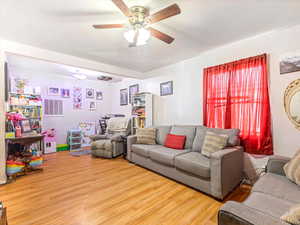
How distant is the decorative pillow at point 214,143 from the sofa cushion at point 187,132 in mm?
473

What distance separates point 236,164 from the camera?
2.24 metres

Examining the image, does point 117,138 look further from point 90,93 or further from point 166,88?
point 90,93

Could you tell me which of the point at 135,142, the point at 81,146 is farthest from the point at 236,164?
the point at 81,146

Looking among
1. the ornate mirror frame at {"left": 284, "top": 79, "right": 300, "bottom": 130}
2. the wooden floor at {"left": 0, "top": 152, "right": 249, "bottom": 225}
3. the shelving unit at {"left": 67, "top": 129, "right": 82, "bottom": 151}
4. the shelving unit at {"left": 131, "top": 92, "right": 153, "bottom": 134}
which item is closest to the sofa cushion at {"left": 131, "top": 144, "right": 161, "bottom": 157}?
the wooden floor at {"left": 0, "top": 152, "right": 249, "bottom": 225}

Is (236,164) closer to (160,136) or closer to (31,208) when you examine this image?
(160,136)

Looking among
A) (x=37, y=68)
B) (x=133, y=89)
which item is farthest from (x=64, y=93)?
(x=133, y=89)

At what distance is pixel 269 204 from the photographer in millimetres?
1163

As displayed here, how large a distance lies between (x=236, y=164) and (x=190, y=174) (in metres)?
0.70

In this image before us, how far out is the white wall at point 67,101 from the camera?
4.44m

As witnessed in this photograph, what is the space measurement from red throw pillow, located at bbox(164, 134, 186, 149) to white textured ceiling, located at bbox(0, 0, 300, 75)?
1751 millimetres

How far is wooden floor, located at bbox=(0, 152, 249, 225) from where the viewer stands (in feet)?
5.39

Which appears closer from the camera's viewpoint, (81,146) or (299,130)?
(299,130)

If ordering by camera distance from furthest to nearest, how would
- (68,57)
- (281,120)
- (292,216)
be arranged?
(68,57), (281,120), (292,216)

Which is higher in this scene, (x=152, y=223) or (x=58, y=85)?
(x=58, y=85)
